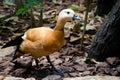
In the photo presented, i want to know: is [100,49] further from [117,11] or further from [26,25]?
[26,25]

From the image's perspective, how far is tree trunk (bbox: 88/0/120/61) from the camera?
4.33 metres

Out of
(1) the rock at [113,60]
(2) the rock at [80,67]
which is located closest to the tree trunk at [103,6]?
(1) the rock at [113,60]

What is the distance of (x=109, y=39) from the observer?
4438 mm

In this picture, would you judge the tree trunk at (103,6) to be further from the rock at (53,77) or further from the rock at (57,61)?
the rock at (53,77)

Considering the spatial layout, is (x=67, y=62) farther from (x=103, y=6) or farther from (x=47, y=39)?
(x=103, y=6)

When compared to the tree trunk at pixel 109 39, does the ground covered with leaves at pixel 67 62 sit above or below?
below

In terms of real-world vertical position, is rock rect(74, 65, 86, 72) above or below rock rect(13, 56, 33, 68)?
below

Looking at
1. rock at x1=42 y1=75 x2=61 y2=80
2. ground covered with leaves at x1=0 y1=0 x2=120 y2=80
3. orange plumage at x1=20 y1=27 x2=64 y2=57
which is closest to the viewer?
orange plumage at x1=20 y1=27 x2=64 y2=57

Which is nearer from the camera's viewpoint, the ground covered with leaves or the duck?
the duck

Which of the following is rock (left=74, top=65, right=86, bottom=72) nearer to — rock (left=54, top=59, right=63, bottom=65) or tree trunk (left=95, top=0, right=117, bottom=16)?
rock (left=54, top=59, right=63, bottom=65)

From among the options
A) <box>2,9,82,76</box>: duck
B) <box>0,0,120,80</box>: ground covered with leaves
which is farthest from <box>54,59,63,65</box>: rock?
<box>2,9,82,76</box>: duck

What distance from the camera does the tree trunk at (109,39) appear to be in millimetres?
4328

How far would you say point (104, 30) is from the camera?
4465mm

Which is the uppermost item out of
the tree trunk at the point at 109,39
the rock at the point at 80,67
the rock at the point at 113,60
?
the tree trunk at the point at 109,39
